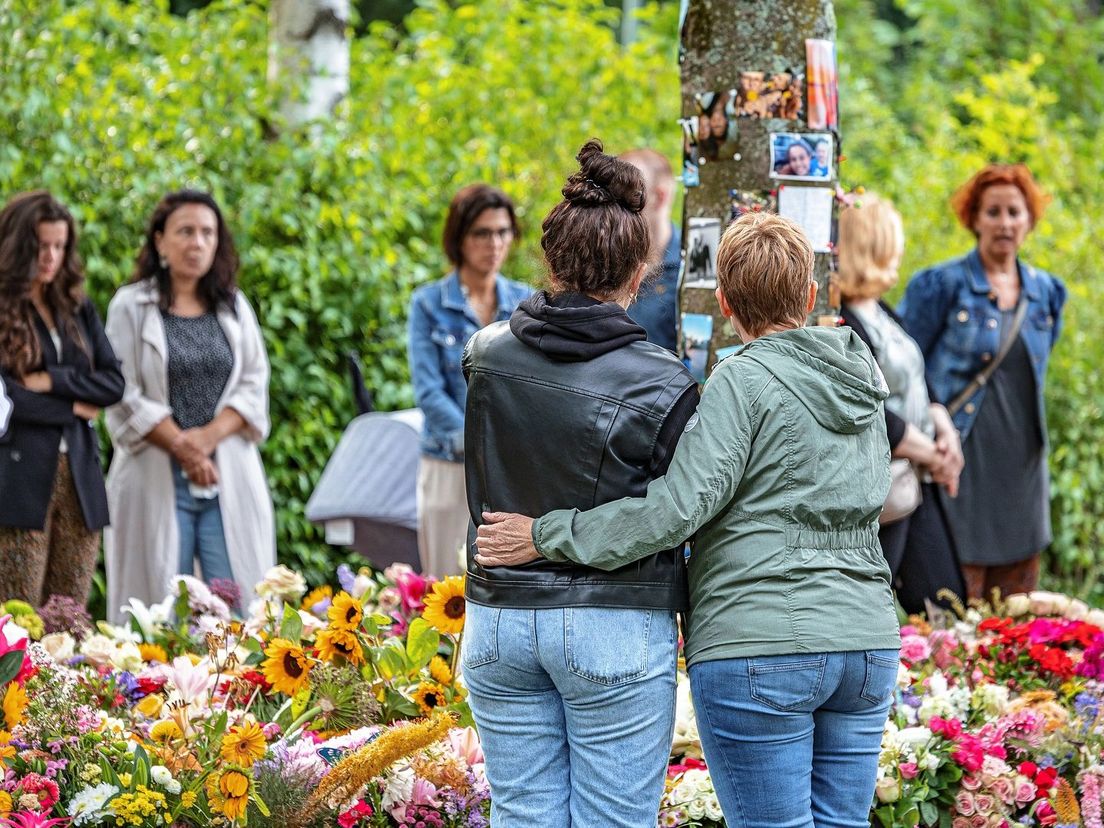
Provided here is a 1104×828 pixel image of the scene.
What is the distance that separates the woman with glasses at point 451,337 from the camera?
5102 millimetres

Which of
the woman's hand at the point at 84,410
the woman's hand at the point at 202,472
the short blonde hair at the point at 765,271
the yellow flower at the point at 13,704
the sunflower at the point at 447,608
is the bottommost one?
the yellow flower at the point at 13,704

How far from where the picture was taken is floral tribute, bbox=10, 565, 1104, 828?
9.37 ft

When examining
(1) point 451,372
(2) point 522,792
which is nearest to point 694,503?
(2) point 522,792

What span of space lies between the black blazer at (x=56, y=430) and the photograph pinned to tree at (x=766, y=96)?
7.97ft

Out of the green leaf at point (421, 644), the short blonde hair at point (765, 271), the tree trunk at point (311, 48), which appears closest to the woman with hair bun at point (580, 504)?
the short blonde hair at point (765, 271)

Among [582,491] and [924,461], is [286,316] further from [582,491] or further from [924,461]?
[582,491]

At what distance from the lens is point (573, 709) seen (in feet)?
8.04

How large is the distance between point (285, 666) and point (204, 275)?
2.42m

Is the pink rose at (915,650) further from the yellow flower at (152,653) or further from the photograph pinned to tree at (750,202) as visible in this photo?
the yellow flower at (152,653)

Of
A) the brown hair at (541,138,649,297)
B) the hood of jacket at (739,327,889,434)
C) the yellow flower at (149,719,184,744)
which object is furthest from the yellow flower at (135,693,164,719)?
the hood of jacket at (739,327,889,434)

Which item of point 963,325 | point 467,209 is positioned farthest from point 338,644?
point 963,325

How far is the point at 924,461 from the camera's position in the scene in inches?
185

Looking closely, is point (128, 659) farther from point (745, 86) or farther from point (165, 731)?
point (745, 86)

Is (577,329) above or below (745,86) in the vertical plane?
below
